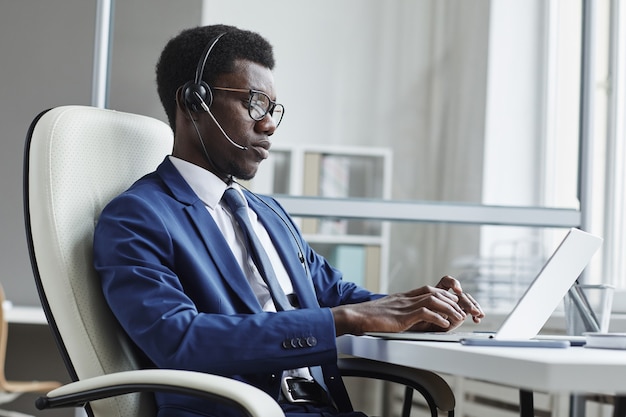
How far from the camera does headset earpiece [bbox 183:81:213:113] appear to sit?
1688mm

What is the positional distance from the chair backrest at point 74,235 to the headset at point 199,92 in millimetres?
197

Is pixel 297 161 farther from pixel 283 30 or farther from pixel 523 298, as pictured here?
pixel 523 298

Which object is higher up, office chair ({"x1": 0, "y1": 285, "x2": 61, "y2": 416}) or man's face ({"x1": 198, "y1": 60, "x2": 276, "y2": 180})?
man's face ({"x1": 198, "y1": 60, "x2": 276, "y2": 180})

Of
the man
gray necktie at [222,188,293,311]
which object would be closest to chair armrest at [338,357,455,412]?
the man

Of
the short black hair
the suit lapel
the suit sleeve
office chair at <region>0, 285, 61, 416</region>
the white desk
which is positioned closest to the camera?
the white desk

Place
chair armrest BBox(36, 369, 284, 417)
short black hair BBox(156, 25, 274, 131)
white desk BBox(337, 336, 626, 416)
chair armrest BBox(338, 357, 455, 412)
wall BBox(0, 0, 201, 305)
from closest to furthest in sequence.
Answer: white desk BBox(337, 336, 626, 416), chair armrest BBox(36, 369, 284, 417), chair armrest BBox(338, 357, 455, 412), short black hair BBox(156, 25, 274, 131), wall BBox(0, 0, 201, 305)

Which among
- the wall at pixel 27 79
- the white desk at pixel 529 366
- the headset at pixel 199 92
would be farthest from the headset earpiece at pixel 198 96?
the wall at pixel 27 79

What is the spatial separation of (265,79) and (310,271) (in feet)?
1.41

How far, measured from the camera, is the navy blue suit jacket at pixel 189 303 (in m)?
1.30

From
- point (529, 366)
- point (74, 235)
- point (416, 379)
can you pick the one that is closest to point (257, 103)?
point (74, 235)

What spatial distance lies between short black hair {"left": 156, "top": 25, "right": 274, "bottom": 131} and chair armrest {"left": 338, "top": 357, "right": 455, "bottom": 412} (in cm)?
63

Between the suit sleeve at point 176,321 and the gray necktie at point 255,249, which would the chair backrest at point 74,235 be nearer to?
the suit sleeve at point 176,321

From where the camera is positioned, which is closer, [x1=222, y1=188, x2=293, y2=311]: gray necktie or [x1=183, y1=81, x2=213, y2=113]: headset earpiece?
[x1=222, y1=188, x2=293, y2=311]: gray necktie

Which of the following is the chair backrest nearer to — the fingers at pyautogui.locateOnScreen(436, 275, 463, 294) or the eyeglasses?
the eyeglasses
